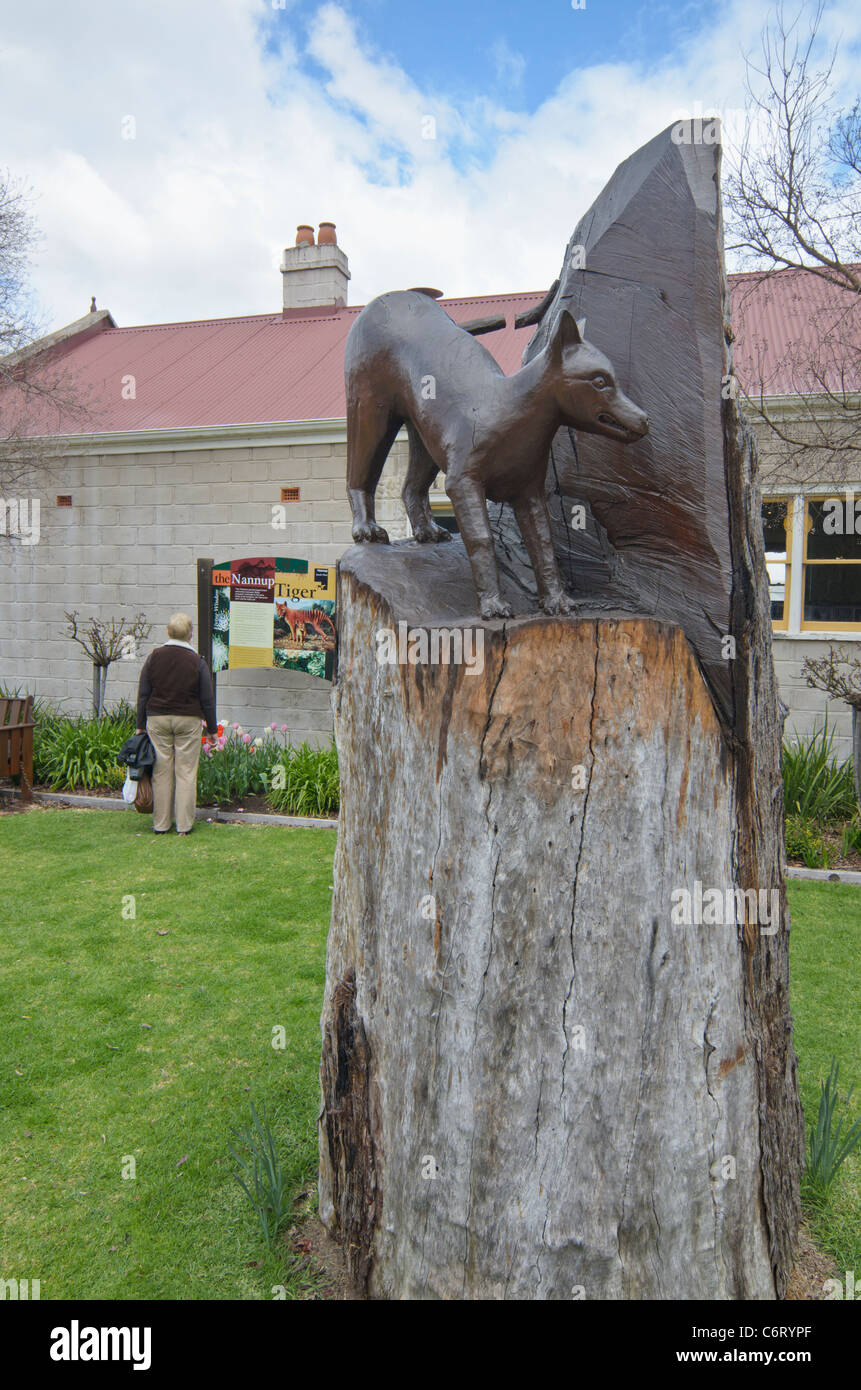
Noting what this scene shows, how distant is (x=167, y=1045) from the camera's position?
409cm

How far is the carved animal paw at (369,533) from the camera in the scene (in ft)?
9.19

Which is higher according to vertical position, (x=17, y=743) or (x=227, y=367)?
(x=227, y=367)

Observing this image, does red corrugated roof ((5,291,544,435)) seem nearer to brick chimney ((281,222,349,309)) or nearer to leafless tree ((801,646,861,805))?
brick chimney ((281,222,349,309))

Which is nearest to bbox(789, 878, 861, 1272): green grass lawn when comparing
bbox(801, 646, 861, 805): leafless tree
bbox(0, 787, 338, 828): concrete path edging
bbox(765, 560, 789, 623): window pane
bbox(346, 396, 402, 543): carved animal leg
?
bbox(801, 646, 861, 805): leafless tree

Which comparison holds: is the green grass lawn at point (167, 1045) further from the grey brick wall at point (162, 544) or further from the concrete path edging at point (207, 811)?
the grey brick wall at point (162, 544)

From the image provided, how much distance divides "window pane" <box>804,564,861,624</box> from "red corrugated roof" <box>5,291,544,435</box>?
4.10 m

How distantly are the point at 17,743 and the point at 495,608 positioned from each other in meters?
8.15

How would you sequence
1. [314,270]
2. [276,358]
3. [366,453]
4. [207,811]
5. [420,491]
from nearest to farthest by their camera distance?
[366,453] < [420,491] < [207,811] < [276,358] < [314,270]

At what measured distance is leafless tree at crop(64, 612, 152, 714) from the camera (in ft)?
34.6

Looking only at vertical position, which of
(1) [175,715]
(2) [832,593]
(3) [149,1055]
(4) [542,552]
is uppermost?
(2) [832,593]

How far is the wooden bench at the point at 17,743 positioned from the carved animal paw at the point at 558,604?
315 inches

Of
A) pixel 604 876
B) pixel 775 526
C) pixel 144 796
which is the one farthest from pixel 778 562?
pixel 604 876

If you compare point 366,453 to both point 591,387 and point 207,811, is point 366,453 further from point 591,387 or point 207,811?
point 207,811

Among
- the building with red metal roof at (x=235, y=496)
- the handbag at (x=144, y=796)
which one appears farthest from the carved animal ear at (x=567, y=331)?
the building with red metal roof at (x=235, y=496)
